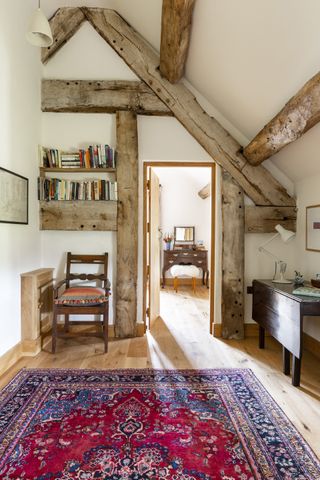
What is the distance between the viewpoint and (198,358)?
276 centimetres

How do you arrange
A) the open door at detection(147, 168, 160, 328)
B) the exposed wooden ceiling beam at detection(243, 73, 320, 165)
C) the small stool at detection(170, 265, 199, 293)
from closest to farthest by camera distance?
the exposed wooden ceiling beam at detection(243, 73, 320, 165) → the open door at detection(147, 168, 160, 328) → the small stool at detection(170, 265, 199, 293)

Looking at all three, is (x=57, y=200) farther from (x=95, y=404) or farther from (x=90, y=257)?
(x=95, y=404)

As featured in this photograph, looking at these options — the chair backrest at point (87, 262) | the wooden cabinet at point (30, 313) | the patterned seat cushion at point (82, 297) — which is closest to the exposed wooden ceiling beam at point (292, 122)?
the chair backrest at point (87, 262)

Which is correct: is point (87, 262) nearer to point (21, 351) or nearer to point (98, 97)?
point (21, 351)

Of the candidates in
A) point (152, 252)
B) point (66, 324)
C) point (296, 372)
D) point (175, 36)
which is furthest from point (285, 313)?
point (175, 36)

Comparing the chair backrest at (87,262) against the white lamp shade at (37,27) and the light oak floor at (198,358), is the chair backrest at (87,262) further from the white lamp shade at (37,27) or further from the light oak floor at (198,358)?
the white lamp shade at (37,27)

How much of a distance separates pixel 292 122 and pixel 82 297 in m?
2.32

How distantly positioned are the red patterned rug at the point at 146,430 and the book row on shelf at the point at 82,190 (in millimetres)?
1775

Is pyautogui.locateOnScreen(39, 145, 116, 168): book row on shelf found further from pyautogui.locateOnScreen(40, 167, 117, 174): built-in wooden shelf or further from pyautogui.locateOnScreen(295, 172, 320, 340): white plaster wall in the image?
pyautogui.locateOnScreen(295, 172, 320, 340): white plaster wall

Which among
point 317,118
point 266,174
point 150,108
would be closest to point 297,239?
point 266,174

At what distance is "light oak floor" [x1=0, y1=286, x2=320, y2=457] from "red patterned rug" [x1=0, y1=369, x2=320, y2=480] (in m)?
0.15

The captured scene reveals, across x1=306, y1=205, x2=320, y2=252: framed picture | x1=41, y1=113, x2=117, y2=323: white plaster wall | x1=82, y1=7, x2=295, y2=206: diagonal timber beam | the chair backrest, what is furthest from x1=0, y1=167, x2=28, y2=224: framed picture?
x1=306, y1=205, x2=320, y2=252: framed picture

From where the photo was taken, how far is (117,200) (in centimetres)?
330

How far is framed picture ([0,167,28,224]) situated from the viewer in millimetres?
2475
